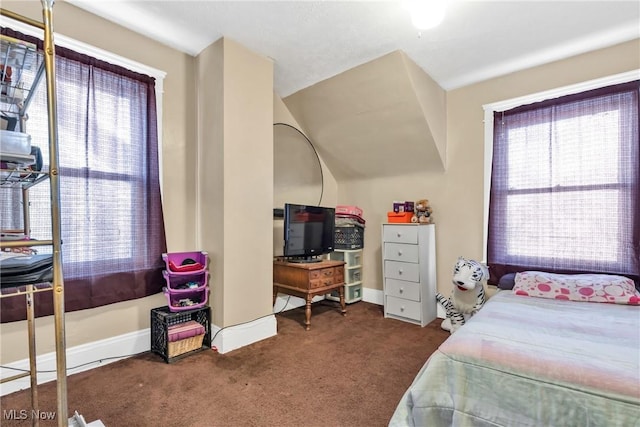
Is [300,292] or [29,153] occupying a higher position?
[29,153]

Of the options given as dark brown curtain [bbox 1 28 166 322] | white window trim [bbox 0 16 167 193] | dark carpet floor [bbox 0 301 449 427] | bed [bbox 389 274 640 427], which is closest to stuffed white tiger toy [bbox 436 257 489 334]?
dark carpet floor [bbox 0 301 449 427]

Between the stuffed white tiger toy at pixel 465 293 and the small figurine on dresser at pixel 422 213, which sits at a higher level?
the small figurine on dresser at pixel 422 213

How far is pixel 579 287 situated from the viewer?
90.9 inches

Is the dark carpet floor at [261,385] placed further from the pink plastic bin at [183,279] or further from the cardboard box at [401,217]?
the cardboard box at [401,217]

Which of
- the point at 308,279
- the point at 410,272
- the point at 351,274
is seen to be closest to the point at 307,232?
the point at 308,279

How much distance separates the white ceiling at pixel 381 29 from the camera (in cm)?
212

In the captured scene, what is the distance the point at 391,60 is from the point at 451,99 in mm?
998

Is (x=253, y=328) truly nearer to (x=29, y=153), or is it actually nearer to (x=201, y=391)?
(x=201, y=391)

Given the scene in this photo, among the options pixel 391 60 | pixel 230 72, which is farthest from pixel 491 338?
pixel 230 72

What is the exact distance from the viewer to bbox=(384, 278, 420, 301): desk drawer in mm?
3165

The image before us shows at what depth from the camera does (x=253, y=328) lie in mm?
2648

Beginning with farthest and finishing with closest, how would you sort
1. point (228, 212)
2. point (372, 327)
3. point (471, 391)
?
1. point (372, 327)
2. point (228, 212)
3. point (471, 391)

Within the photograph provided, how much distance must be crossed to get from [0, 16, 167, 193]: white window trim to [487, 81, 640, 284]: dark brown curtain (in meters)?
3.02

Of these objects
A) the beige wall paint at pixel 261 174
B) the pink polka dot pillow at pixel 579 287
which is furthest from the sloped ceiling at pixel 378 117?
the pink polka dot pillow at pixel 579 287
